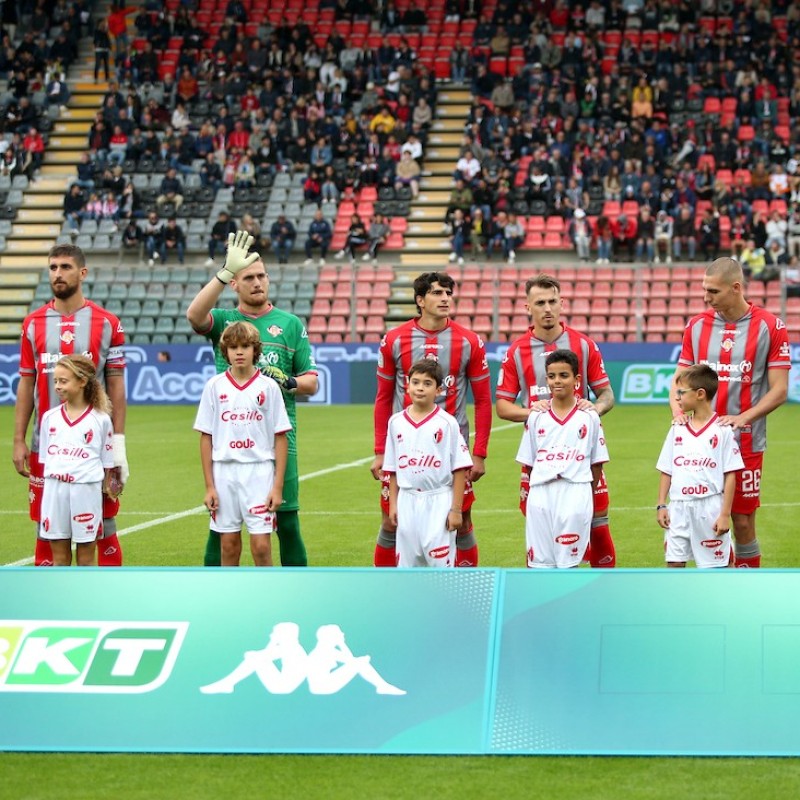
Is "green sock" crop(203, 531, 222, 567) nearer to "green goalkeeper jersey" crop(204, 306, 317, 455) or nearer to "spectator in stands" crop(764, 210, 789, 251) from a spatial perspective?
"green goalkeeper jersey" crop(204, 306, 317, 455)

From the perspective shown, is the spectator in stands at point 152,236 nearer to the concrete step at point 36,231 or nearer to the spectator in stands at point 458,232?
the concrete step at point 36,231

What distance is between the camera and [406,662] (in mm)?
5477

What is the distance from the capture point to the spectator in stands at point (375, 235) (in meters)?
33.6

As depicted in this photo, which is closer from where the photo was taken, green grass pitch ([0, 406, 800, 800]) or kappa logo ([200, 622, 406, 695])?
green grass pitch ([0, 406, 800, 800])

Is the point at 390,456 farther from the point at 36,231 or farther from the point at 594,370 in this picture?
the point at 36,231

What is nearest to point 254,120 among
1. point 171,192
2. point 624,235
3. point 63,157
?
point 171,192

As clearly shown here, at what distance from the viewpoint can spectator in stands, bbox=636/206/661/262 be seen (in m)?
31.6

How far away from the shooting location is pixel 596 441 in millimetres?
7785

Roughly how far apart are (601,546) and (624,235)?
2461 cm

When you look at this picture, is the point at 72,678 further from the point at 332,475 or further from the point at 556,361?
the point at 332,475

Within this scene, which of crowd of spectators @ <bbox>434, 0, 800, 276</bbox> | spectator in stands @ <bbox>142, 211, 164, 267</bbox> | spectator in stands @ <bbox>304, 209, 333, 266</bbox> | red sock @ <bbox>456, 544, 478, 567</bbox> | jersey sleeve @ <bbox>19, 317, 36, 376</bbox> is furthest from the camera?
spectator in stands @ <bbox>142, 211, 164, 267</bbox>

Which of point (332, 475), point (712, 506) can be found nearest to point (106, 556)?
point (712, 506)

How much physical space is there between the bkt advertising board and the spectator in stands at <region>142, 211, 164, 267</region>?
5.56 meters

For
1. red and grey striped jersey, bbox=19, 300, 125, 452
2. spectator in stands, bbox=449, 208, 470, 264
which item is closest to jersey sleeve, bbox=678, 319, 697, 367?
red and grey striped jersey, bbox=19, 300, 125, 452
